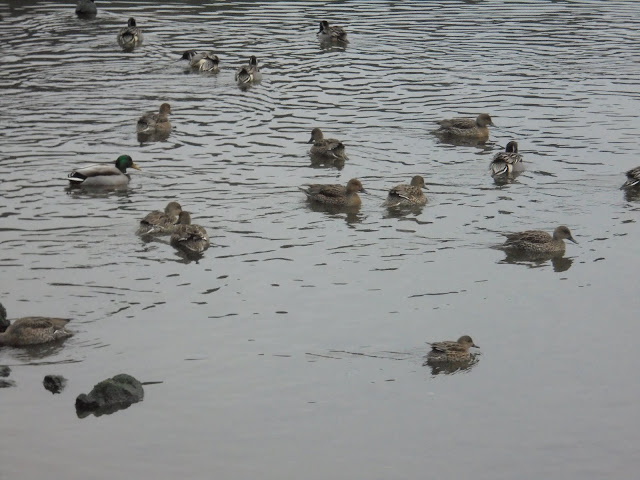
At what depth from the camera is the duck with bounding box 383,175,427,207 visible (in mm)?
20131

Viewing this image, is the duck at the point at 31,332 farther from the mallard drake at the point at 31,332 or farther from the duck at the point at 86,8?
the duck at the point at 86,8

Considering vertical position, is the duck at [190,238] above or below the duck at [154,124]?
below

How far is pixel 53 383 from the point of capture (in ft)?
44.5

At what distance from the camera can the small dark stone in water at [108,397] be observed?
13117 mm

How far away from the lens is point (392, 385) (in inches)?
549

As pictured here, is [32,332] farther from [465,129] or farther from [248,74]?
[248,74]

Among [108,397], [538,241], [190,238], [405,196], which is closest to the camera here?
[108,397]

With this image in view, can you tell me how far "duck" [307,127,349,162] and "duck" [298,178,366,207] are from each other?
2.33m

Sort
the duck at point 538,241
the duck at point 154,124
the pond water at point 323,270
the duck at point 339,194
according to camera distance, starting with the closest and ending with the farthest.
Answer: the pond water at point 323,270 → the duck at point 538,241 → the duck at point 339,194 → the duck at point 154,124

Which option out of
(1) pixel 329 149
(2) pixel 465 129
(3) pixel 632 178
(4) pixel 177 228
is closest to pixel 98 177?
(4) pixel 177 228

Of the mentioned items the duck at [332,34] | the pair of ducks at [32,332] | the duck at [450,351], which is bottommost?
the duck at [450,351]

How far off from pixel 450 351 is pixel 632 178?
8.25 m

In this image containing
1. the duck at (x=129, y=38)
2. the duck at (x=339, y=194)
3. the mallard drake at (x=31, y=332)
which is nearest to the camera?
the mallard drake at (x=31, y=332)

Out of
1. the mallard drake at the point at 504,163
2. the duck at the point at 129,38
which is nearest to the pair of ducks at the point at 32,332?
the mallard drake at the point at 504,163
